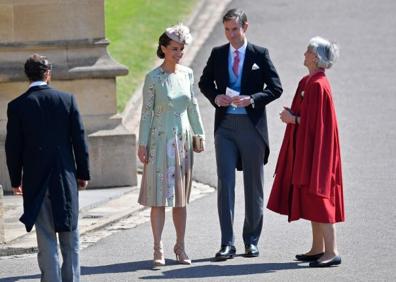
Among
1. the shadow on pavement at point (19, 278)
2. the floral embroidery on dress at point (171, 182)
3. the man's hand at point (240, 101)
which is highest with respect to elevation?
the man's hand at point (240, 101)

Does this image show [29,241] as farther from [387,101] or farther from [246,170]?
[387,101]

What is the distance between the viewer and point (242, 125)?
35.9 ft

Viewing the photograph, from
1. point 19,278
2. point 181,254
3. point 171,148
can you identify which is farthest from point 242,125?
point 19,278

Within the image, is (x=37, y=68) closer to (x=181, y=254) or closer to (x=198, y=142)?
(x=198, y=142)

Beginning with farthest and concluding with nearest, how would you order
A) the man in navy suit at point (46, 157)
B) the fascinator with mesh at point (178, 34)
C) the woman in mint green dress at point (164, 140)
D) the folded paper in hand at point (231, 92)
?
1. the folded paper in hand at point (231, 92)
2. the woman in mint green dress at point (164, 140)
3. the fascinator with mesh at point (178, 34)
4. the man in navy suit at point (46, 157)

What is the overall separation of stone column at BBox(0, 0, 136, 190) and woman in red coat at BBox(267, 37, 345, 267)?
4.06 meters

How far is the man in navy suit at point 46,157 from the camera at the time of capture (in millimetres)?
9188

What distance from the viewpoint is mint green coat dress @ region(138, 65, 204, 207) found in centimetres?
1067

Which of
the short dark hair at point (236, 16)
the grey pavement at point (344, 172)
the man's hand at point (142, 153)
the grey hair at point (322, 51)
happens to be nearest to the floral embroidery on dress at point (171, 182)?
the man's hand at point (142, 153)

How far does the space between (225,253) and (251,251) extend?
0.26m

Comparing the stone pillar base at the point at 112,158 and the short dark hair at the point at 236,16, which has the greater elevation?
the short dark hair at the point at 236,16

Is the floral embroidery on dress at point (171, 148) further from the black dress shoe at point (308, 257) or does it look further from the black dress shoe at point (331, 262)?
the black dress shoe at point (331, 262)

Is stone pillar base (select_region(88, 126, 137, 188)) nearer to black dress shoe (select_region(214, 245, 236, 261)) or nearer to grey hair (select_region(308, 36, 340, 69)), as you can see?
black dress shoe (select_region(214, 245, 236, 261))

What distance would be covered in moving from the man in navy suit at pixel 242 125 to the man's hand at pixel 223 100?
0.03 metres
